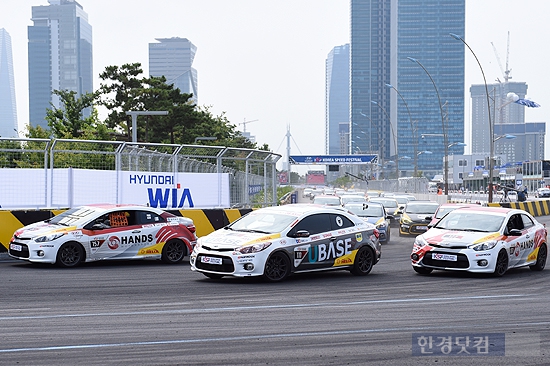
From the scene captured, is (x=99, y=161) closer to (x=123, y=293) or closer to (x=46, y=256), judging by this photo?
(x=46, y=256)

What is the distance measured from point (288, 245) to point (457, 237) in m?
3.58

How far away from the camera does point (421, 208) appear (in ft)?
106

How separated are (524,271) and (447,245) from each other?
2870 millimetres

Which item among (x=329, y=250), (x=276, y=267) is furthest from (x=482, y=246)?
(x=276, y=267)

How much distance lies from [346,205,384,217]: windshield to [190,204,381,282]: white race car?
11754 mm

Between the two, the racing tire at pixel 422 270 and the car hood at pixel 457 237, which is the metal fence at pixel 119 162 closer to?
the racing tire at pixel 422 270

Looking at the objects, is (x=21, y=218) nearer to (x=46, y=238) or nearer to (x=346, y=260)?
(x=46, y=238)

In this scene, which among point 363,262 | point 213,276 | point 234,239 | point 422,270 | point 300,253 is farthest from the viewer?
point 422,270

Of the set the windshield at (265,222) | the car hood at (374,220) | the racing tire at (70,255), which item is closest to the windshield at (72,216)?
the racing tire at (70,255)

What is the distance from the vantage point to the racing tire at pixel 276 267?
46.7 ft

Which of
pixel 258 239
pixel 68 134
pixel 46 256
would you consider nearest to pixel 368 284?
pixel 258 239

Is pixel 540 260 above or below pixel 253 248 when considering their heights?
below

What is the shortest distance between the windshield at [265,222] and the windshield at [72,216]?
3.62 meters

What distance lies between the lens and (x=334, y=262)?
15.4 metres
